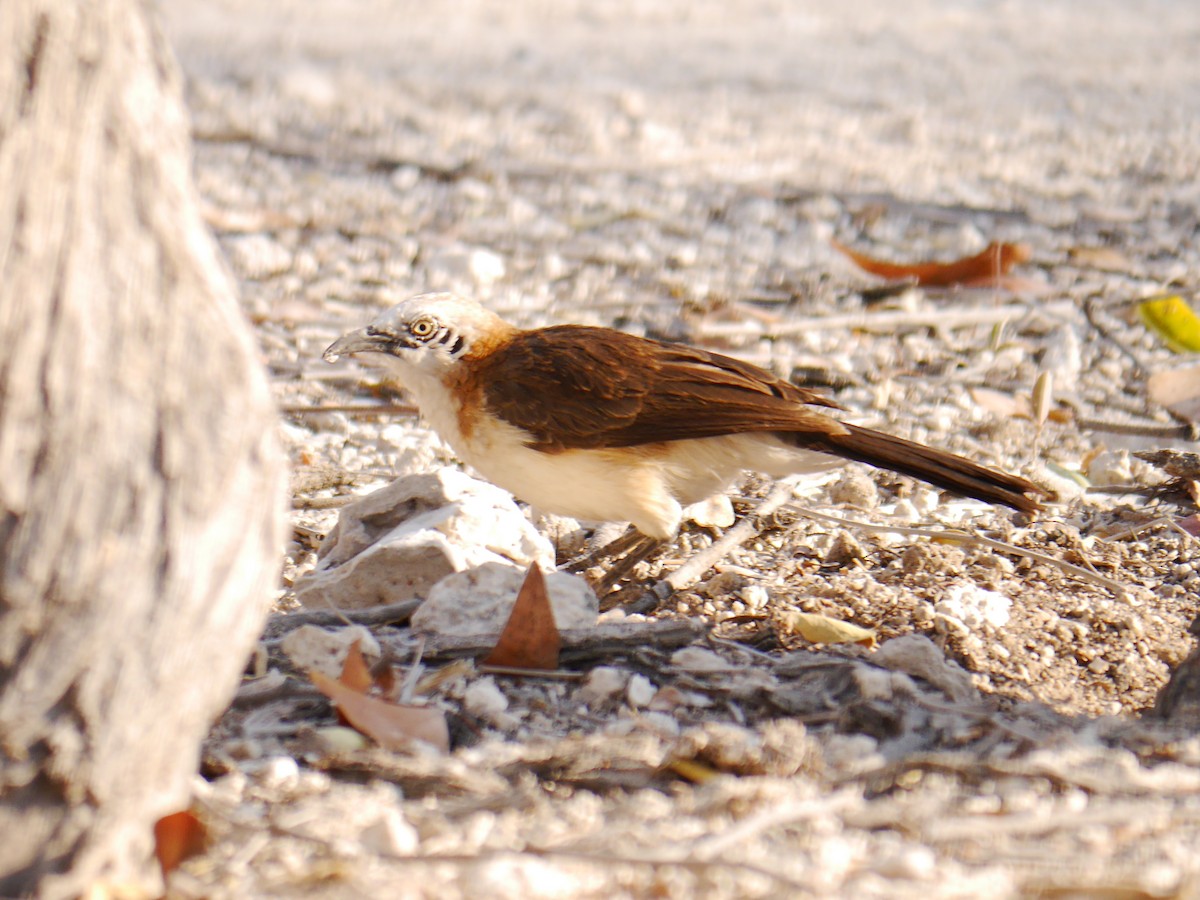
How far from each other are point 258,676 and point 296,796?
2.28 ft

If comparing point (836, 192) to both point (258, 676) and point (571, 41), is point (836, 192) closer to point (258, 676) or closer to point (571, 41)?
point (571, 41)

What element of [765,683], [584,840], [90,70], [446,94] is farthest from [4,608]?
[446,94]

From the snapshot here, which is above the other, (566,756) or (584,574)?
(566,756)

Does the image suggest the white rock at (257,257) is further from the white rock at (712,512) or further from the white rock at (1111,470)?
the white rock at (1111,470)

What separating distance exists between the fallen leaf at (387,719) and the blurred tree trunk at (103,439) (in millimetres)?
731

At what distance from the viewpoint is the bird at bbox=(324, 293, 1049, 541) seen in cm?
440

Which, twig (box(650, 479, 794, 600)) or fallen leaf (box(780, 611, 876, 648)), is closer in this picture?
fallen leaf (box(780, 611, 876, 648))

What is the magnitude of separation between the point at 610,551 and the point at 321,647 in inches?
57.8

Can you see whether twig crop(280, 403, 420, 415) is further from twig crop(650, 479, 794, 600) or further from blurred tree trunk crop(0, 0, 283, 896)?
blurred tree trunk crop(0, 0, 283, 896)

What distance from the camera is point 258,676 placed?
11.0ft

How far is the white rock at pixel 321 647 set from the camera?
3.38 metres

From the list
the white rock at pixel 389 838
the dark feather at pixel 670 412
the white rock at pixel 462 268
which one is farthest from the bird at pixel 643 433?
the white rock at pixel 462 268

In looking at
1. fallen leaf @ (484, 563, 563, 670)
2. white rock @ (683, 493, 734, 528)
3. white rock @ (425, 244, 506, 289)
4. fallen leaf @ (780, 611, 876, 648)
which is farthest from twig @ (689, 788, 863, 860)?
white rock @ (425, 244, 506, 289)

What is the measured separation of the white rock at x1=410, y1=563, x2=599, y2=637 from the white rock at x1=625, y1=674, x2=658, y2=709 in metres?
0.37
